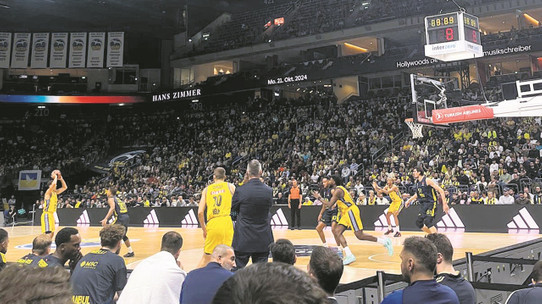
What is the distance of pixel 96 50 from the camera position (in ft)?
119

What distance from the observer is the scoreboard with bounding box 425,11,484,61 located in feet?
49.9

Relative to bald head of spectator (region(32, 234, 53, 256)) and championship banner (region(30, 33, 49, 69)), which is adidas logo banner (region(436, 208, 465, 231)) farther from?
championship banner (region(30, 33, 49, 69))

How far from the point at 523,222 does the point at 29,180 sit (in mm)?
31029

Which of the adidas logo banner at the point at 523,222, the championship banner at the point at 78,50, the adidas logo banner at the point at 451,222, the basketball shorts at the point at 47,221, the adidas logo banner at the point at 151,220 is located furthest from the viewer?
the championship banner at the point at 78,50

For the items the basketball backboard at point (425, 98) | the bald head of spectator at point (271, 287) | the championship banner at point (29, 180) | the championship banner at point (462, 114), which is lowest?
Result: the bald head of spectator at point (271, 287)

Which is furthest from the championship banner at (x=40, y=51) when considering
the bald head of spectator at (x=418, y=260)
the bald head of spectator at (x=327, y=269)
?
the bald head of spectator at (x=418, y=260)

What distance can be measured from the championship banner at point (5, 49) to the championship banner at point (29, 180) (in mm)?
8505

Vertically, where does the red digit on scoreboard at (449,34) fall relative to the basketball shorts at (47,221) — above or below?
above

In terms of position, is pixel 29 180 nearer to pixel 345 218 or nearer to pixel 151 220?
pixel 151 220

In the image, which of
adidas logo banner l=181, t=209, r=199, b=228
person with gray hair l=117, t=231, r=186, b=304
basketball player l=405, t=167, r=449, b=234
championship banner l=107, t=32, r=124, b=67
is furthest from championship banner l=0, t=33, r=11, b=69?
person with gray hair l=117, t=231, r=186, b=304

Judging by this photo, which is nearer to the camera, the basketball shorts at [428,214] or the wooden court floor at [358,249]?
the wooden court floor at [358,249]

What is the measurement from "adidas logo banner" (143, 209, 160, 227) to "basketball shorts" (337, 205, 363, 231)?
53.3 ft

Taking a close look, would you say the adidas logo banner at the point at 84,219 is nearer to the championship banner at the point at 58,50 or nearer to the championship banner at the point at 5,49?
the championship banner at the point at 58,50

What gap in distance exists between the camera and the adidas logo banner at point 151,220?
24719mm
